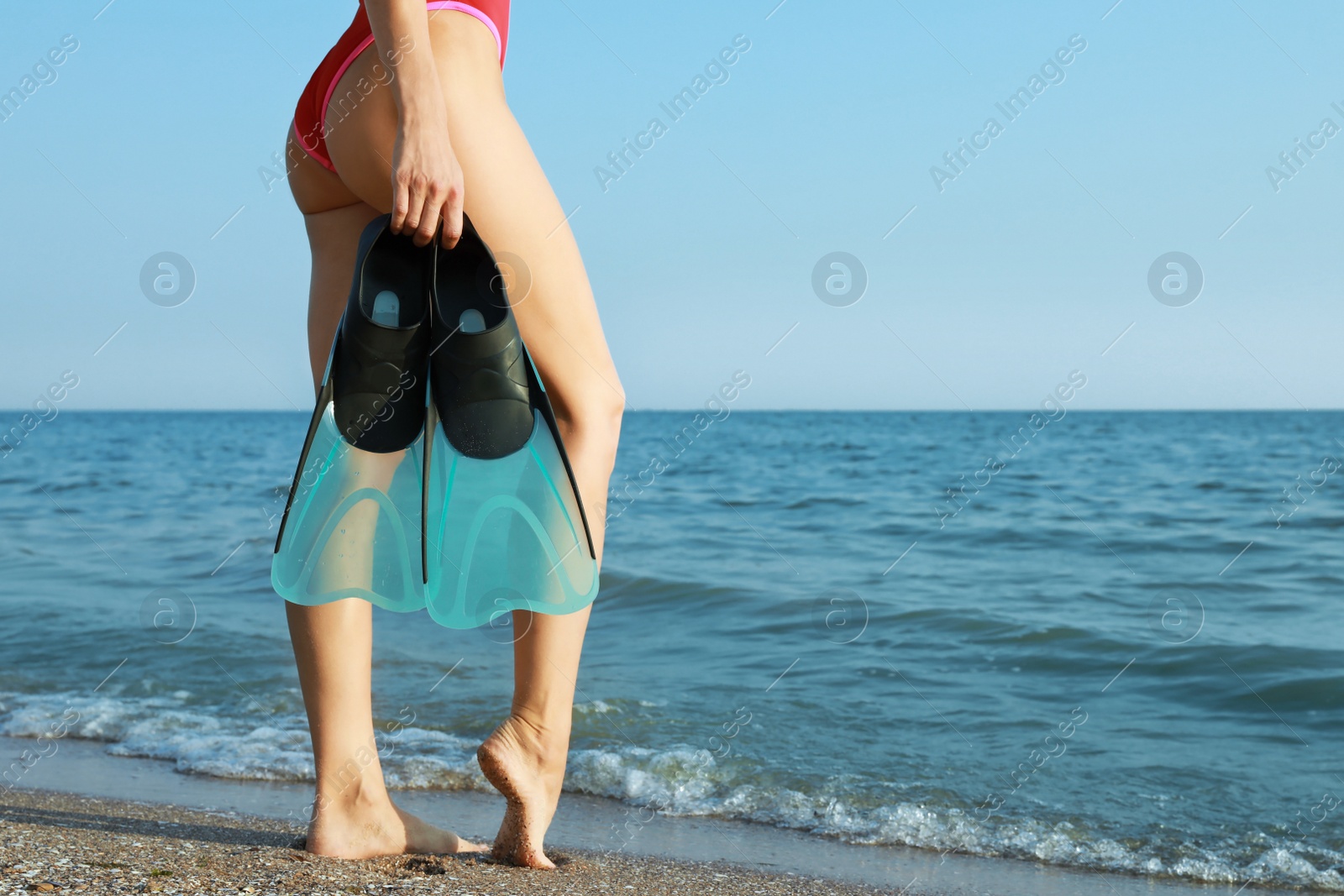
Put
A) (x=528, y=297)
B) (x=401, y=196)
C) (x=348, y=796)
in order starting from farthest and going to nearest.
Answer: (x=348, y=796) < (x=528, y=297) < (x=401, y=196)

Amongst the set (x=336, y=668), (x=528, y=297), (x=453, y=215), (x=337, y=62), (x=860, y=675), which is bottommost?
(x=860, y=675)

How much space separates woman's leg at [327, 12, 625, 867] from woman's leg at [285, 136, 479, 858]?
15 cm

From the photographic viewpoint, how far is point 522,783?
1.56 metres

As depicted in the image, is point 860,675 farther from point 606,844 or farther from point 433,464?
point 433,464

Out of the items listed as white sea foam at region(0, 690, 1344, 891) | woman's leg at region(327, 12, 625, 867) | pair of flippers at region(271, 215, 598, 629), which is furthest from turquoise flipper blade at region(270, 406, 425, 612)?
white sea foam at region(0, 690, 1344, 891)

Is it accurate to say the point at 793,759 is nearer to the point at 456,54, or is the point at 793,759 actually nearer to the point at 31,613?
the point at 456,54

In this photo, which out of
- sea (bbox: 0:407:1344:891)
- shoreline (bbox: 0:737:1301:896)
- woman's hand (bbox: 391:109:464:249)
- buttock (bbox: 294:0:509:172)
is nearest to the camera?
woman's hand (bbox: 391:109:464:249)

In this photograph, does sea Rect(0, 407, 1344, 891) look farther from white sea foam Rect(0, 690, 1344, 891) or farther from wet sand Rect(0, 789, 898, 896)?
wet sand Rect(0, 789, 898, 896)

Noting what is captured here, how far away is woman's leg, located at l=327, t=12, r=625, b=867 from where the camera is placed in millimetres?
1492

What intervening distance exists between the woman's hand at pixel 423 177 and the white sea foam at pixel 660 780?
1793 millimetres

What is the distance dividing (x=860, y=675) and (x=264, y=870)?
9.02ft

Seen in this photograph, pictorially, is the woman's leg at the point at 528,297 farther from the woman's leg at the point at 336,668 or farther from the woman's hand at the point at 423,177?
the woman's leg at the point at 336,668

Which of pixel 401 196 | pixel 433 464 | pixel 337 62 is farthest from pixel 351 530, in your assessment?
pixel 337 62

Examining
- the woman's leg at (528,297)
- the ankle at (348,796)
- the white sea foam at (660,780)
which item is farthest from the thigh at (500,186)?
the white sea foam at (660,780)
